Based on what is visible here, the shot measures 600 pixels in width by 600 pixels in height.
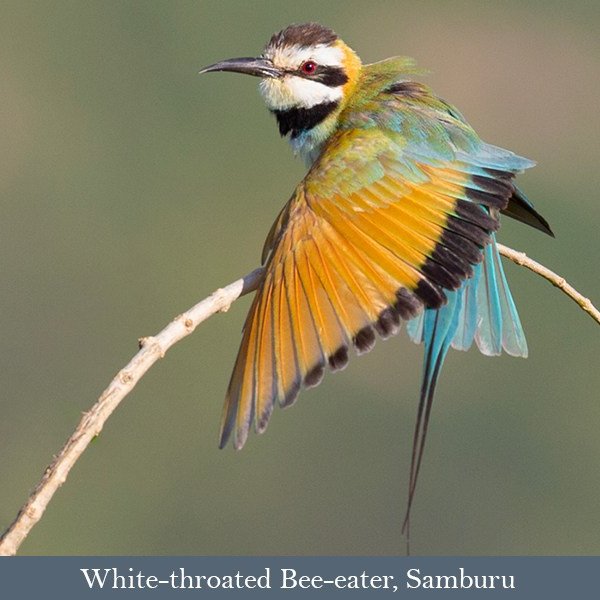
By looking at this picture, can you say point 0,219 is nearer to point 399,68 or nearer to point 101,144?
point 101,144

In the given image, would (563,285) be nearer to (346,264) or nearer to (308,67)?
(346,264)

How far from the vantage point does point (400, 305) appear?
3.20 m

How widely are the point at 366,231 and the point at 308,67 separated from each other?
0.83m

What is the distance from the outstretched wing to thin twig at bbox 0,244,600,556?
6.6 inches

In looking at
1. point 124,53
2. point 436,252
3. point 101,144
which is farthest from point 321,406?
point 436,252

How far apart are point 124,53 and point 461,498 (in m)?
7.47

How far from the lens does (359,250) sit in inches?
133

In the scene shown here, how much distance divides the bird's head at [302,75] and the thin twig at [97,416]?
1121mm

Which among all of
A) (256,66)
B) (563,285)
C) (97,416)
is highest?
(256,66)

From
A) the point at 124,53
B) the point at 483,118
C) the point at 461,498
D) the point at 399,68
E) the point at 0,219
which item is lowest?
the point at 399,68

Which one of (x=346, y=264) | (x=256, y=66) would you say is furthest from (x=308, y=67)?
(x=346, y=264)

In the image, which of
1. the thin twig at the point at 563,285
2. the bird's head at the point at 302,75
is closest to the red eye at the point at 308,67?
the bird's head at the point at 302,75

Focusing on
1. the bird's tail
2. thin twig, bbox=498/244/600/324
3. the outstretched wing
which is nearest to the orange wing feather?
the outstretched wing

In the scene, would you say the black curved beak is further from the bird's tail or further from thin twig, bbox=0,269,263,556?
thin twig, bbox=0,269,263,556
